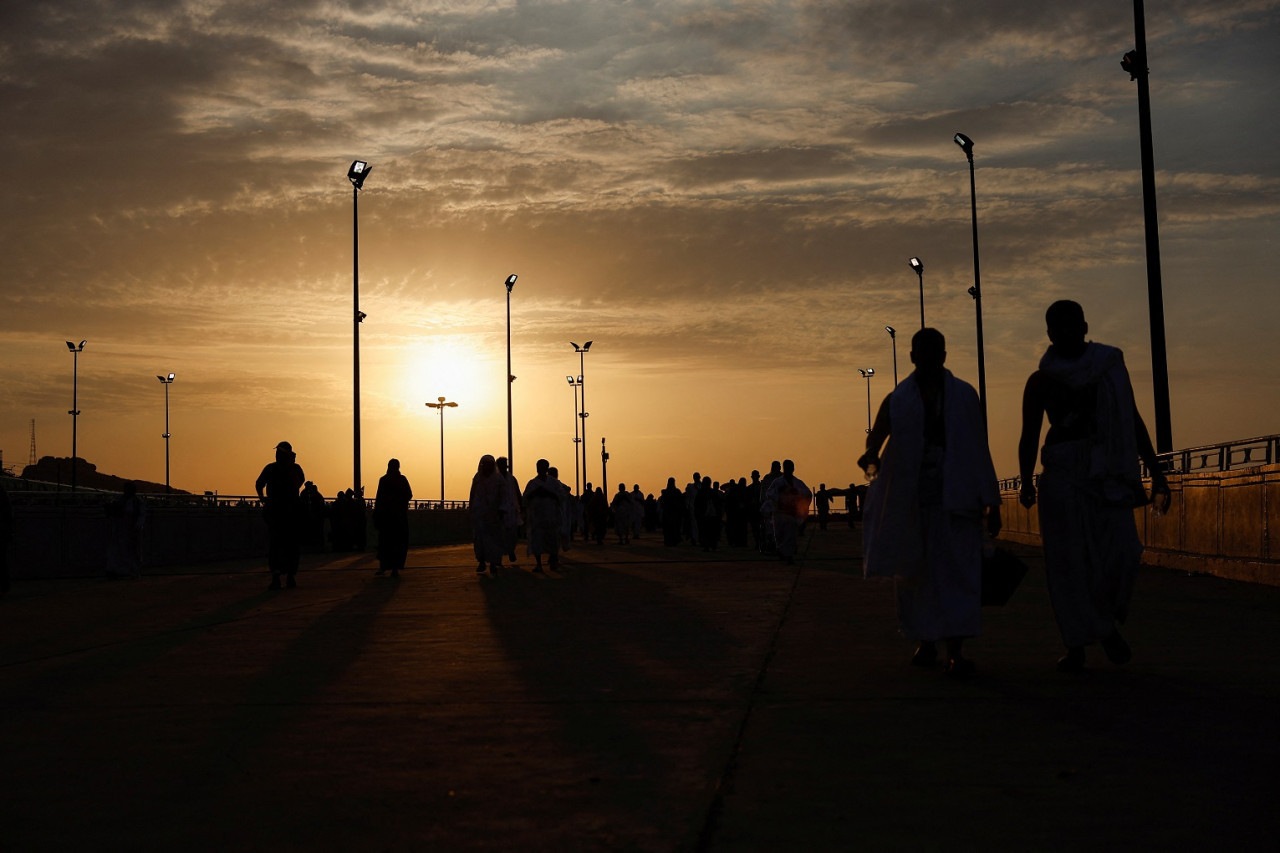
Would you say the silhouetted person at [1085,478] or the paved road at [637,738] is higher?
the silhouetted person at [1085,478]

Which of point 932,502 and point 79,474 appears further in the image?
point 79,474

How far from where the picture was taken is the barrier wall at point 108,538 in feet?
89.5

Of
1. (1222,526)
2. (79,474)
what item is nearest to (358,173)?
(1222,526)

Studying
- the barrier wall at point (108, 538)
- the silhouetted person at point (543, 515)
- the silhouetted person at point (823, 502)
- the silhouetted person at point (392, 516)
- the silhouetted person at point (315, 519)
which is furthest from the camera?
the silhouetted person at point (823, 502)

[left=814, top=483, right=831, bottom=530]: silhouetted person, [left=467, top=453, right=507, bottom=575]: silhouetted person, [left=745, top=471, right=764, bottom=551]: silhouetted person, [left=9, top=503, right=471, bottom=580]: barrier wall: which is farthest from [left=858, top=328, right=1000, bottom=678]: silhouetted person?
[left=814, top=483, right=831, bottom=530]: silhouetted person

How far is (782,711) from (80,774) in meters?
2.90

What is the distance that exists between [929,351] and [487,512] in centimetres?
1542

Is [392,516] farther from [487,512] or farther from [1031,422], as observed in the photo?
[1031,422]

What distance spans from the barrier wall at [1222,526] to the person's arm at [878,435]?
6041 millimetres

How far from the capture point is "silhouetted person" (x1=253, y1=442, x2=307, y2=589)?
750 inches

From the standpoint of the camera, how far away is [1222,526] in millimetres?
16875

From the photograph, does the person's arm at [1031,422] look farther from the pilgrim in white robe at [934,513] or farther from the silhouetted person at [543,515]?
the silhouetted person at [543,515]

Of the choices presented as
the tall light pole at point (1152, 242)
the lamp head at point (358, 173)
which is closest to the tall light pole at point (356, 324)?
the lamp head at point (358, 173)

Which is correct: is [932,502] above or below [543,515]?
below
